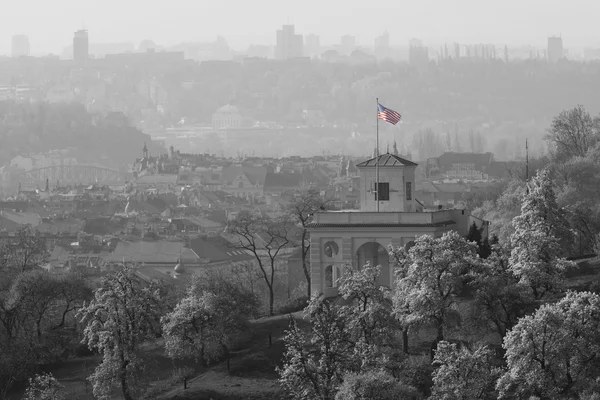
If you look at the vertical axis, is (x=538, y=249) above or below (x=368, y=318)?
above

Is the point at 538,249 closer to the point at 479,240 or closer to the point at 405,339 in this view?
the point at 405,339

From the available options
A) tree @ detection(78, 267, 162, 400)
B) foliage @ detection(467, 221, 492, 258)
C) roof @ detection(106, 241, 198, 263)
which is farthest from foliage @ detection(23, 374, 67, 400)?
roof @ detection(106, 241, 198, 263)

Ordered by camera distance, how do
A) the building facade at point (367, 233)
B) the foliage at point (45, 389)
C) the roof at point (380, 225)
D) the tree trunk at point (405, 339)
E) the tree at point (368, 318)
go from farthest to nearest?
1. the building facade at point (367, 233)
2. the roof at point (380, 225)
3. the tree trunk at point (405, 339)
4. the foliage at point (45, 389)
5. the tree at point (368, 318)

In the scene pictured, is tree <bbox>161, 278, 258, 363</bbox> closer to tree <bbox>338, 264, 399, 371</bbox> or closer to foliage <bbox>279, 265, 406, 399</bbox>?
foliage <bbox>279, 265, 406, 399</bbox>

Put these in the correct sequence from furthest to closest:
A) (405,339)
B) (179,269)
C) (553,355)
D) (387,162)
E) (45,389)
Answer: (179,269) < (387,162) < (405,339) < (45,389) < (553,355)

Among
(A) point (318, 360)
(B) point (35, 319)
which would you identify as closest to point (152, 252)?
(B) point (35, 319)

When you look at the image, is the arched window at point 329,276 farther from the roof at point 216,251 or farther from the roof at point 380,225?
the roof at point 216,251

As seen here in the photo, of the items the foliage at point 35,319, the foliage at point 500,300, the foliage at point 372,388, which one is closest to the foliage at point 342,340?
the foliage at point 372,388
